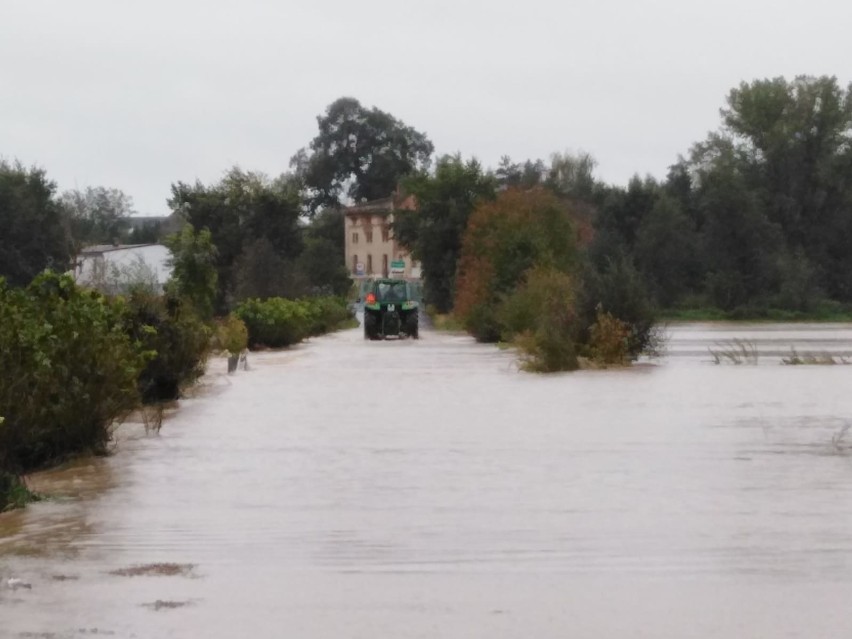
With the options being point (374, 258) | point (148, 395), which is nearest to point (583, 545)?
point (148, 395)

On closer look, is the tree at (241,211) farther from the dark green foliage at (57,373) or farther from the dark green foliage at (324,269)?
the dark green foliage at (57,373)

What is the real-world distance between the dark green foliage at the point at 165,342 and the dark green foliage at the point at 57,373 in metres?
6.38

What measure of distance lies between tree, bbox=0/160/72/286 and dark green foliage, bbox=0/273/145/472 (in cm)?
6101

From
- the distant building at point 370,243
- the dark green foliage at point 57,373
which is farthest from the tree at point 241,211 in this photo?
the dark green foliage at point 57,373

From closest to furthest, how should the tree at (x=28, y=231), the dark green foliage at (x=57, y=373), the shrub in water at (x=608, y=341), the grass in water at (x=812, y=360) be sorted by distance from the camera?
the dark green foliage at (x=57, y=373) → the shrub in water at (x=608, y=341) → the grass in water at (x=812, y=360) → the tree at (x=28, y=231)

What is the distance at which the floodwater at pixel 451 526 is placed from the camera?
858 centimetres

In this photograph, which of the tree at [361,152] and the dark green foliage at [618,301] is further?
the tree at [361,152]

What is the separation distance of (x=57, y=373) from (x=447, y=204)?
65107mm

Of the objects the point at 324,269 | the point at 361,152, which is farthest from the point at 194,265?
the point at 361,152

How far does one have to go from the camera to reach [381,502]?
43.8 ft

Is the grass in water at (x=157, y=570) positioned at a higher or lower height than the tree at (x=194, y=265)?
lower

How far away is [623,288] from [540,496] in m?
22.4

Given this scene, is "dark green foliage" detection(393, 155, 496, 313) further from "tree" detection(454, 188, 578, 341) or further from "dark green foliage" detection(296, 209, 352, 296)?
"tree" detection(454, 188, 578, 341)

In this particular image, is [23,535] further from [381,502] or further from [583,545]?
[583,545]
